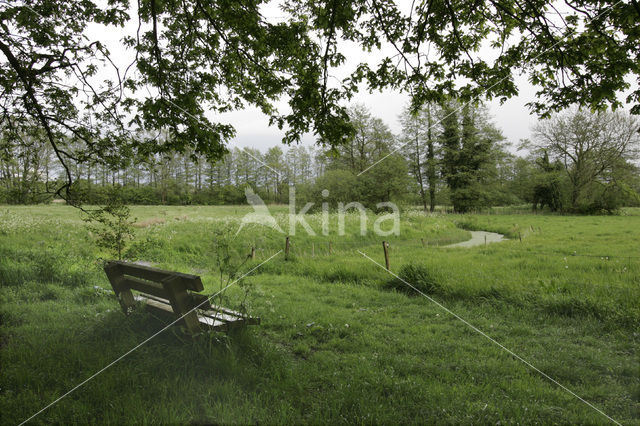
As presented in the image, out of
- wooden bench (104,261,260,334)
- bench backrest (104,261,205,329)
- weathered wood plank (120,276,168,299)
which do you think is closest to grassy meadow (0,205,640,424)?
wooden bench (104,261,260,334)

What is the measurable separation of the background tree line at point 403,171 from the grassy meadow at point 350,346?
5.68ft

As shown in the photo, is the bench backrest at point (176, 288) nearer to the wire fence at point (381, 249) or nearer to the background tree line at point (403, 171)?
the background tree line at point (403, 171)

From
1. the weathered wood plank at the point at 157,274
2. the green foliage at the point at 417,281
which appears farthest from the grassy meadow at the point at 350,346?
the weathered wood plank at the point at 157,274

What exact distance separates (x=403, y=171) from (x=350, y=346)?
15.5 meters

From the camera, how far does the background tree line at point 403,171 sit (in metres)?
6.24

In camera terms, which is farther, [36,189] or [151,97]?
[151,97]

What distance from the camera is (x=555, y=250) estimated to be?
35.0 feet

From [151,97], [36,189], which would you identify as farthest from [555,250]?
[36,189]

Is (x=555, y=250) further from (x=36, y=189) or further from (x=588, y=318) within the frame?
(x=36, y=189)

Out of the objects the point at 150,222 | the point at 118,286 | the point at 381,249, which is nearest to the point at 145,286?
the point at 118,286

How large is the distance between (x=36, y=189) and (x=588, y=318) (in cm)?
1019

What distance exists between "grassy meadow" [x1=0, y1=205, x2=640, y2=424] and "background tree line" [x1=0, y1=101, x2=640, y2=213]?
173cm

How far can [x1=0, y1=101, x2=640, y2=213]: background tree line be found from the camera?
6.24 meters

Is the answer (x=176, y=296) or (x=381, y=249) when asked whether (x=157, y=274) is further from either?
(x=381, y=249)
